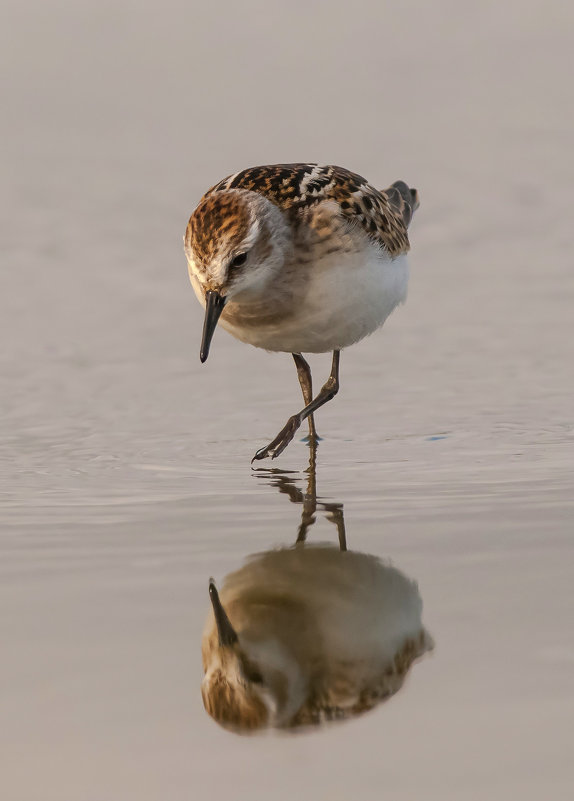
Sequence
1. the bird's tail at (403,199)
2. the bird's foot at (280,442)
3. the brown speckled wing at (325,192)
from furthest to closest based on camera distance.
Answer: the bird's tail at (403,199)
the bird's foot at (280,442)
the brown speckled wing at (325,192)

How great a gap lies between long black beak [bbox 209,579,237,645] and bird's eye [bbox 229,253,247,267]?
80.5 inches

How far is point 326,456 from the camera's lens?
7.51 meters

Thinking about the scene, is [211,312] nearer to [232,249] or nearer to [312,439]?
[232,249]

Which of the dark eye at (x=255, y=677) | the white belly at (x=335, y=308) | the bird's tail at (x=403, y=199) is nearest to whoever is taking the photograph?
the dark eye at (x=255, y=677)

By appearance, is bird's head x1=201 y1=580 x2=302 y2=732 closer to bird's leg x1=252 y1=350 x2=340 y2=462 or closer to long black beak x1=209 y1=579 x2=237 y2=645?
long black beak x1=209 y1=579 x2=237 y2=645

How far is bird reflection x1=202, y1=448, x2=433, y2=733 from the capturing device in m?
3.98

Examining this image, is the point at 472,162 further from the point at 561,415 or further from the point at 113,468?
the point at 113,468

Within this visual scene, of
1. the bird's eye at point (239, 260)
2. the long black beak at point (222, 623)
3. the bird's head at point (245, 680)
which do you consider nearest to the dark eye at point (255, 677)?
the bird's head at point (245, 680)

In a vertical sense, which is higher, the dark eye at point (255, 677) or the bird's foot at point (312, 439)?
the dark eye at point (255, 677)

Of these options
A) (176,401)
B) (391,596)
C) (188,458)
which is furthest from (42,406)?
(391,596)

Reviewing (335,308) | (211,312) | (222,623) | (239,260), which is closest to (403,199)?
(335,308)

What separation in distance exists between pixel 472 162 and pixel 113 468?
8.12 meters

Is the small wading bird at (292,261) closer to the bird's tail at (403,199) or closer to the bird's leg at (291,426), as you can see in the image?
the bird's leg at (291,426)

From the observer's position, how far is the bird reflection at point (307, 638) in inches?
157
